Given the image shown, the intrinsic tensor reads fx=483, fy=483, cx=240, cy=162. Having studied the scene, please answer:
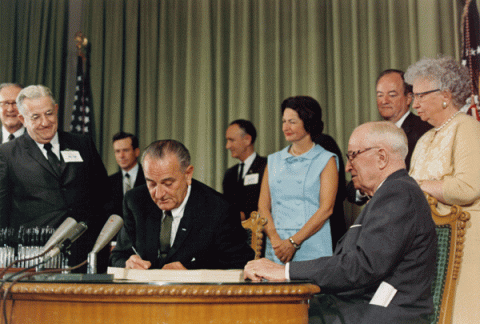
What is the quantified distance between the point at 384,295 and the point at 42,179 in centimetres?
230

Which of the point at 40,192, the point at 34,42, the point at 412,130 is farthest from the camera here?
the point at 34,42

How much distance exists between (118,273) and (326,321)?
2.83ft

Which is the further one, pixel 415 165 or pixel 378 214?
pixel 415 165

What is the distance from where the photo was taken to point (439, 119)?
9.22 feet

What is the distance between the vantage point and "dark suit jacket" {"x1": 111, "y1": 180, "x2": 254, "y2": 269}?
2.21 metres

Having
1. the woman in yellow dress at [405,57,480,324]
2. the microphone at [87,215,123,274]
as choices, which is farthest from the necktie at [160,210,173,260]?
the woman in yellow dress at [405,57,480,324]

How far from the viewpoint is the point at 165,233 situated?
90.4 inches

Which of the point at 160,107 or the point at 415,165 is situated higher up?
the point at 160,107

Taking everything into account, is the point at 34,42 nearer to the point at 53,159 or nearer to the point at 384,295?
the point at 53,159

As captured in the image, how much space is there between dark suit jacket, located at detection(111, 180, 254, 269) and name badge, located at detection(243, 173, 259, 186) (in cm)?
197

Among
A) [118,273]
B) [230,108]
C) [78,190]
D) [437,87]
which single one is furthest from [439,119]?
[230,108]

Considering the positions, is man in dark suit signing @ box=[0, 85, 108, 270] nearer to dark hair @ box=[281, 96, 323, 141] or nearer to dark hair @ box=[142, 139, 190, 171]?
dark hair @ box=[142, 139, 190, 171]

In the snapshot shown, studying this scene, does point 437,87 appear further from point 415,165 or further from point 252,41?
point 252,41

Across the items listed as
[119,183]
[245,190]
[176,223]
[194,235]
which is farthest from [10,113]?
[194,235]
